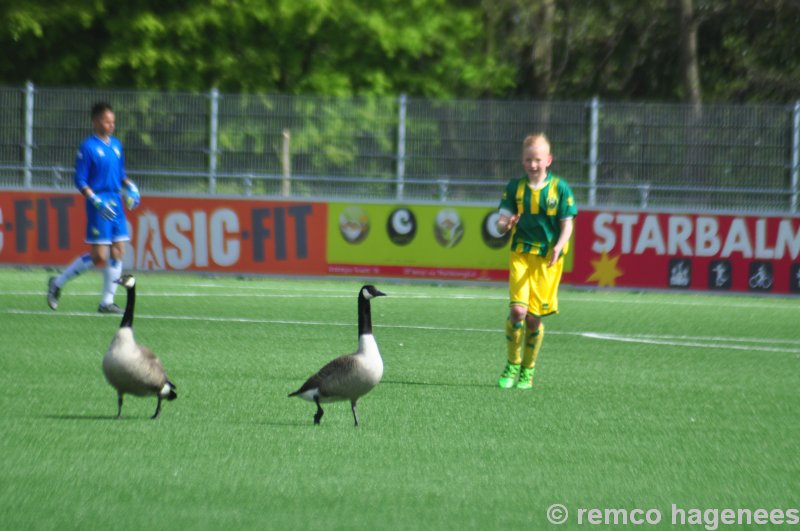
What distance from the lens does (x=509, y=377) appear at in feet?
35.7

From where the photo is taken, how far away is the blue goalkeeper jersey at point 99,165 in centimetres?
1479

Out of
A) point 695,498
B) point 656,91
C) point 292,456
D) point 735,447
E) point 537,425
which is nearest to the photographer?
point 695,498

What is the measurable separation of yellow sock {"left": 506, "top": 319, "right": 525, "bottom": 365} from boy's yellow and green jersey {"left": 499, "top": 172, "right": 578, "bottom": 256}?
0.51 meters

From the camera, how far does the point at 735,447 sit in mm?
8344

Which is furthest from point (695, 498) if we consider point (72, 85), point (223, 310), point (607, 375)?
point (72, 85)

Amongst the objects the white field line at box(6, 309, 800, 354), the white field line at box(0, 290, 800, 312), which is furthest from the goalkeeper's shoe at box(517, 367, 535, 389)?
the white field line at box(0, 290, 800, 312)

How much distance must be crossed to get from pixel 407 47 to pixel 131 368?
35722mm

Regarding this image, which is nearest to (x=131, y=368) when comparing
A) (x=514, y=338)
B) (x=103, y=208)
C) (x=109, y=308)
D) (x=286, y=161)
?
(x=514, y=338)

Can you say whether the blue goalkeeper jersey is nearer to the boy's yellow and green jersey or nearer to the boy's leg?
the boy's yellow and green jersey

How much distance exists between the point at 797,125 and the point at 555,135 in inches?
138

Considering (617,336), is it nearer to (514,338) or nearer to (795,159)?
(514,338)

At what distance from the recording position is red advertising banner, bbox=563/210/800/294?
21359mm

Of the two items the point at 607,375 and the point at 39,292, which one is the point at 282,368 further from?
the point at 39,292

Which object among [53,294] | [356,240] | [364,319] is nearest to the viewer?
[364,319]
